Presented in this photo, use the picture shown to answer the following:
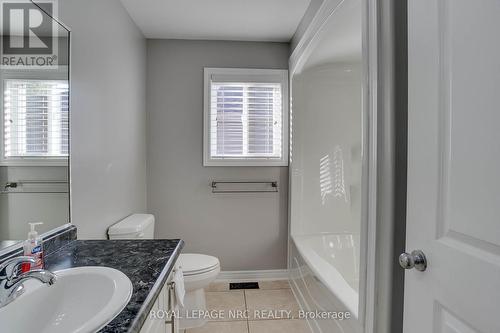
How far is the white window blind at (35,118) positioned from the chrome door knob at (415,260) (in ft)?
4.95

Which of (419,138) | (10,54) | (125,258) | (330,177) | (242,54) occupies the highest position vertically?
(242,54)

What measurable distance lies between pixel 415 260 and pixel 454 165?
1.10ft

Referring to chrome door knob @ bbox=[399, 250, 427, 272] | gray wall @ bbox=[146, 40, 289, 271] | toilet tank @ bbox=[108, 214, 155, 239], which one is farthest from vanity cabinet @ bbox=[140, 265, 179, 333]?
gray wall @ bbox=[146, 40, 289, 271]

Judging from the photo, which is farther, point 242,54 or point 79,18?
point 242,54

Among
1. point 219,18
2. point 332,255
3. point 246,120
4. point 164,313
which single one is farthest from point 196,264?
point 219,18

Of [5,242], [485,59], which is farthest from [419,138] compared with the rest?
[5,242]

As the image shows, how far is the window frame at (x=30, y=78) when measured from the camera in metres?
1.07

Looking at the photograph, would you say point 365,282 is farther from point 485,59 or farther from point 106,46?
point 106,46

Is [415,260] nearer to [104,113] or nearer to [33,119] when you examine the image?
[33,119]

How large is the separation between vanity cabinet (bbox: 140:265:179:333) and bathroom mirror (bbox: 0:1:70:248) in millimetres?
620

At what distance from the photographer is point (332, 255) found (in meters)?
2.70

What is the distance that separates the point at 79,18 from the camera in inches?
62.5

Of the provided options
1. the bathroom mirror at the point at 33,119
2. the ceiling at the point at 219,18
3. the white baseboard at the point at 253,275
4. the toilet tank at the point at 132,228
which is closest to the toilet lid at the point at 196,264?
the toilet tank at the point at 132,228

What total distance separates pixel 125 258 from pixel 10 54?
944 mm
